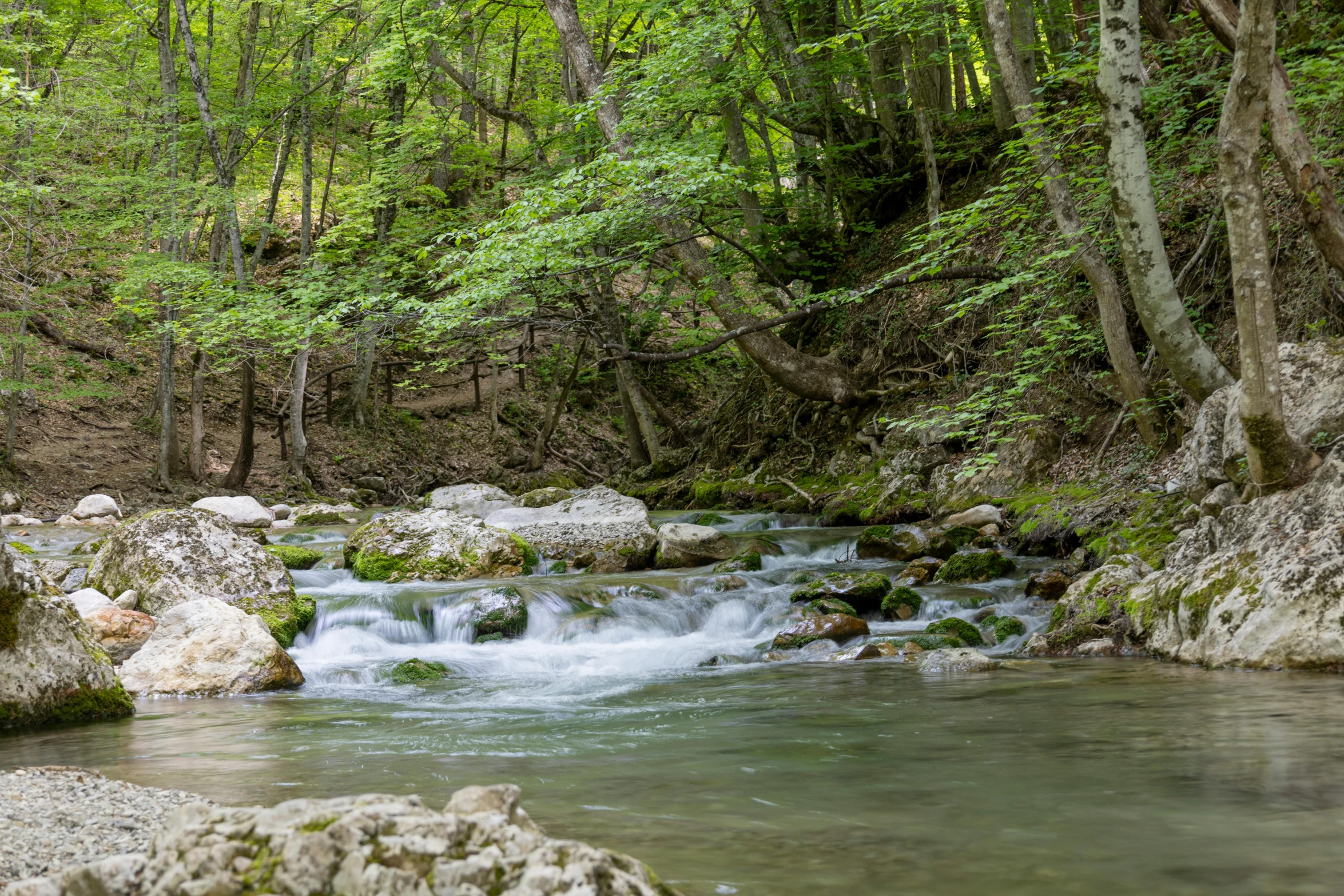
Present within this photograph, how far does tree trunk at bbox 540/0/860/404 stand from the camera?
513 inches

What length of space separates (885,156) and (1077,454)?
7.42 metres

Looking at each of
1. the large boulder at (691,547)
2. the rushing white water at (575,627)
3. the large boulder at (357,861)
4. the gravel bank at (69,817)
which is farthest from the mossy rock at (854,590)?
the large boulder at (357,861)

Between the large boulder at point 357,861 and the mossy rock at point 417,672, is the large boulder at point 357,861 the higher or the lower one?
the higher one

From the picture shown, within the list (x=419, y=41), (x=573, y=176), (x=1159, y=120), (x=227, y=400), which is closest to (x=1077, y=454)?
(x=1159, y=120)

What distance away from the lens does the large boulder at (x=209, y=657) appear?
22.2 ft

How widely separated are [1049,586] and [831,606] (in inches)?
75.2

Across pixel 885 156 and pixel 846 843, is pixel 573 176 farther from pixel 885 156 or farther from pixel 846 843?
pixel 846 843

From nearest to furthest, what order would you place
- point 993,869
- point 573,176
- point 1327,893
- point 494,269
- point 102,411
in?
point 1327,893 < point 993,869 < point 573,176 < point 494,269 < point 102,411

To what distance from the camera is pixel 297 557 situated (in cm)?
1111

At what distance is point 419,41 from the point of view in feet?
49.3

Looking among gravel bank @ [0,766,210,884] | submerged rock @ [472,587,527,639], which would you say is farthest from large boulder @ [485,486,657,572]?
gravel bank @ [0,766,210,884]

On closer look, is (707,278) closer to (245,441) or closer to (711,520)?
(711,520)

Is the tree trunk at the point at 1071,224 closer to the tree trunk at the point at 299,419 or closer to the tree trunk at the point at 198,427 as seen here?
the tree trunk at the point at 299,419

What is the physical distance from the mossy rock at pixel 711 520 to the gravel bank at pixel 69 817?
33.8ft
